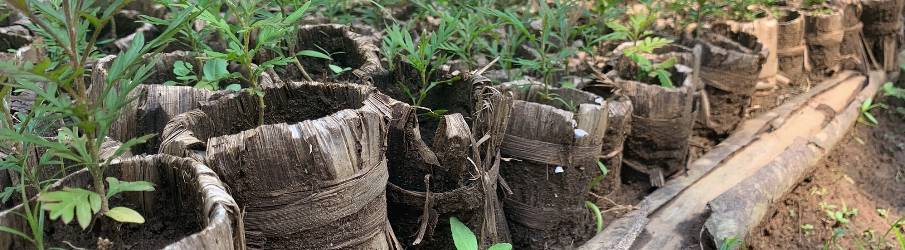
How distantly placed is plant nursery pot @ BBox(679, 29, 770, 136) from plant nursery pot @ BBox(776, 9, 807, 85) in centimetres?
70

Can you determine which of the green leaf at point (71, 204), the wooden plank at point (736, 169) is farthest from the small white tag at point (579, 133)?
the green leaf at point (71, 204)

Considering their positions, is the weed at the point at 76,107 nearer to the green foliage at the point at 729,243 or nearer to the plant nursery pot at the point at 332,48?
the plant nursery pot at the point at 332,48

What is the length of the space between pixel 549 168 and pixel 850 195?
7.32 ft

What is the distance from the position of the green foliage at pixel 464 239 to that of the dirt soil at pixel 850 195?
1.34 meters

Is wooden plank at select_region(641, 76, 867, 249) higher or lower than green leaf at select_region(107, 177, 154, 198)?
lower

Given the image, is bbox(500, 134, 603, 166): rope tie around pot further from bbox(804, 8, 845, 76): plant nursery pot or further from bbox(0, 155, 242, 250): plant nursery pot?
bbox(804, 8, 845, 76): plant nursery pot

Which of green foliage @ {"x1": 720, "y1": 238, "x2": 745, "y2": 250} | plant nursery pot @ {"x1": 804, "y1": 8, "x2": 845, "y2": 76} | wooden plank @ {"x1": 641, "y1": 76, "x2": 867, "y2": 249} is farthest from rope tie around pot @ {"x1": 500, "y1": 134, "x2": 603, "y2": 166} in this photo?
plant nursery pot @ {"x1": 804, "y1": 8, "x2": 845, "y2": 76}

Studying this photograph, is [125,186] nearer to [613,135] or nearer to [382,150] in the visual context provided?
[382,150]

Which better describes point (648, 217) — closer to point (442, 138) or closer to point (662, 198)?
point (662, 198)

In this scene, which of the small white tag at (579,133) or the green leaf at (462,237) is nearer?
the green leaf at (462,237)

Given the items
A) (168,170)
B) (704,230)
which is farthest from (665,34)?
(168,170)

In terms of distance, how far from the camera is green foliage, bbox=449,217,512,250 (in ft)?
5.60

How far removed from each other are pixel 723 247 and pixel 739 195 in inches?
19.0

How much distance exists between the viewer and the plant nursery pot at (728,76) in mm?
3512
